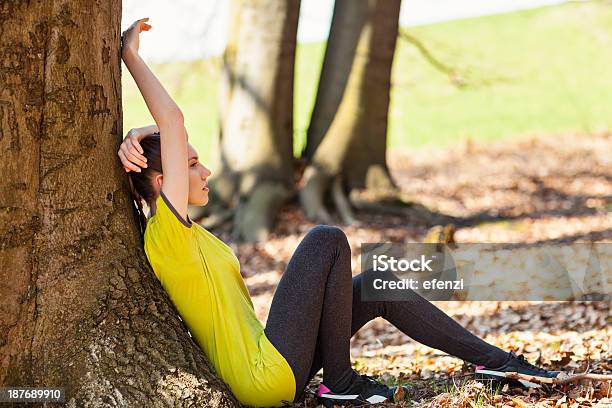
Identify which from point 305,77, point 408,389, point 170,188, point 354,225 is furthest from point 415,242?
point 305,77

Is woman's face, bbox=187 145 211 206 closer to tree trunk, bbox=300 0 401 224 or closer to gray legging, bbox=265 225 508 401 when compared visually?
gray legging, bbox=265 225 508 401

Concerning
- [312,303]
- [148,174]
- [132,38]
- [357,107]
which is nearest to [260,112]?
[357,107]

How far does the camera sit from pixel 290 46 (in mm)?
8875

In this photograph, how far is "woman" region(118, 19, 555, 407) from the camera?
3.11 m

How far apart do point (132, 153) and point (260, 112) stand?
19.0ft

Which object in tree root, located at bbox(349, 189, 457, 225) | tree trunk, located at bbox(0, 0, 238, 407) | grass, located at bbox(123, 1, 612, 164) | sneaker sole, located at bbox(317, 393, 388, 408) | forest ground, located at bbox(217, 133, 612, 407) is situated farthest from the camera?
grass, located at bbox(123, 1, 612, 164)

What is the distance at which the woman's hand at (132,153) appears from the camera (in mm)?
3141

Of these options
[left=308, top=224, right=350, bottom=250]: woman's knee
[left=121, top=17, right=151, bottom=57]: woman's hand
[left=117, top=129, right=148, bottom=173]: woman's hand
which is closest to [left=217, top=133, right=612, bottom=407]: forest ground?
[left=308, top=224, right=350, bottom=250]: woman's knee

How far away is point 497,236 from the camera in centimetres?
855

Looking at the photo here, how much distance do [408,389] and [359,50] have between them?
20.3ft

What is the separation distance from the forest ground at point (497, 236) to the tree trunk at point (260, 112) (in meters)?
0.41

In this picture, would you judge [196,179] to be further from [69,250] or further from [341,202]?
[341,202]

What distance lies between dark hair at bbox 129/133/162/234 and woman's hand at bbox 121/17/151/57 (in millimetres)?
371

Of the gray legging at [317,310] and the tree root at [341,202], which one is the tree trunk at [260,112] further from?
the gray legging at [317,310]
